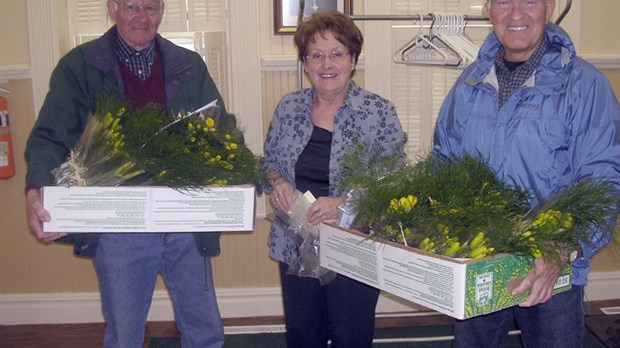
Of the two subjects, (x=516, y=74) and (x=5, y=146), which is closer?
(x=516, y=74)

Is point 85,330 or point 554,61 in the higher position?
point 554,61

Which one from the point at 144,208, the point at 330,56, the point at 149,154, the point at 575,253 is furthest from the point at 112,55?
the point at 575,253

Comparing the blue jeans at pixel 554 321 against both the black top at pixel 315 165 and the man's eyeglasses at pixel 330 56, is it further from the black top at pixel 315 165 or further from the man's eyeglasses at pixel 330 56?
the man's eyeglasses at pixel 330 56

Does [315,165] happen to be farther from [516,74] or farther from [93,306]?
[93,306]

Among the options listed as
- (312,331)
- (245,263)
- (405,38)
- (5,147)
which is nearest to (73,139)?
(312,331)

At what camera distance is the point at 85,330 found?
3.46 m

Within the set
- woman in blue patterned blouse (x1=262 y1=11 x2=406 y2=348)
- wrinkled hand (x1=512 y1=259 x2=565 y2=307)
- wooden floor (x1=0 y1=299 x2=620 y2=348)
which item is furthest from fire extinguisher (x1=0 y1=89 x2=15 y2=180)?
wrinkled hand (x1=512 y1=259 x2=565 y2=307)

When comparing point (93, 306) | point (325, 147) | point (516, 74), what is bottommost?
point (93, 306)

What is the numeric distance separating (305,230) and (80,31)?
1.98 m

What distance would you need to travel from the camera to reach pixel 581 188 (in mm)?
1543

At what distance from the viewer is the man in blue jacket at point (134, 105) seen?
2020 mm

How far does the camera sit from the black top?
2088 mm

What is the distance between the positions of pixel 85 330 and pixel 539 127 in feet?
9.05

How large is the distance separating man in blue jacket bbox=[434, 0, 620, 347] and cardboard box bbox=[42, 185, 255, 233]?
681 millimetres
